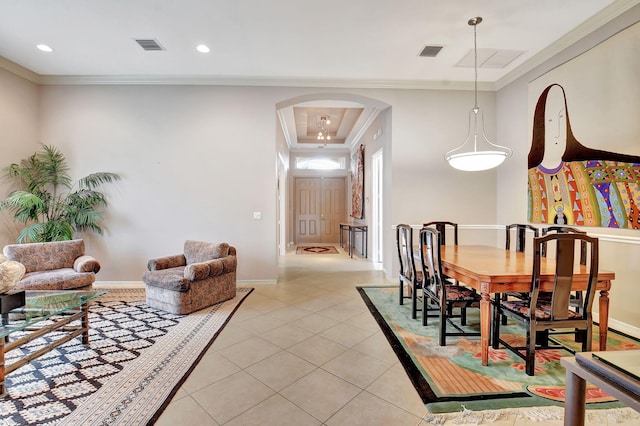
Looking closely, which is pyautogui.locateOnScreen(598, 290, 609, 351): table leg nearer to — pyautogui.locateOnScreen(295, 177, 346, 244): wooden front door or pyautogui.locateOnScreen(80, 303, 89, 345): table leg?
pyautogui.locateOnScreen(80, 303, 89, 345): table leg

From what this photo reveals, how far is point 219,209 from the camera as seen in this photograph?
474 cm

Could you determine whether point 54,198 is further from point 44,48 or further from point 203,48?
point 203,48

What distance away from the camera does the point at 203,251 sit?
411cm

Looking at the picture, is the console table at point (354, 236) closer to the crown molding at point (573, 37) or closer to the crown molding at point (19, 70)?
the crown molding at point (573, 37)

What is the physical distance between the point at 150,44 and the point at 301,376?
13.5 ft

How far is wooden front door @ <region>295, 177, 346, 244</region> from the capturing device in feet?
31.9

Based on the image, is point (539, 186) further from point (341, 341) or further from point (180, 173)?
point (180, 173)

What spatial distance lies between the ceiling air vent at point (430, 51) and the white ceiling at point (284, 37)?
9 cm

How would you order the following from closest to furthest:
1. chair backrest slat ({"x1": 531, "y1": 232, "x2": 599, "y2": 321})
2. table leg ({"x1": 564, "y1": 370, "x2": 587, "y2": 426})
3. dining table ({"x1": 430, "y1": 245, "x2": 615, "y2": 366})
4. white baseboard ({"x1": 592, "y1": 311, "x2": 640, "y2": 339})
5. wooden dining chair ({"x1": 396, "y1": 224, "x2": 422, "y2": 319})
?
table leg ({"x1": 564, "y1": 370, "x2": 587, "y2": 426}) < chair backrest slat ({"x1": 531, "y1": 232, "x2": 599, "y2": 321}) < dining table ({"x1": 430, "y1": 245, "x2": 615, "y2": 366}) < white baseboard ({"x1": 592, "y1": 311, "x2": 640, "y2": 339}) < wooden dining chair ({"x1": 396, "y1": 224, "x2": 422, "y2": 319})

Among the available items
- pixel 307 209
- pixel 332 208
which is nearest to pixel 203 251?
pixel 307 209

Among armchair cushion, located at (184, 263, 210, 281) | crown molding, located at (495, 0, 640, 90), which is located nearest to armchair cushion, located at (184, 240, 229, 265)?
armchair cushion, located at (184, 263, 210, 281)

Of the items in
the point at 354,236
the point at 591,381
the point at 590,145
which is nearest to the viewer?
the point at 591,381

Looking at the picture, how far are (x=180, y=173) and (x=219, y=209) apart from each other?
0.84 meters

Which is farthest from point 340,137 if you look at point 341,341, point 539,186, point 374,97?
point 341,341
